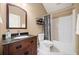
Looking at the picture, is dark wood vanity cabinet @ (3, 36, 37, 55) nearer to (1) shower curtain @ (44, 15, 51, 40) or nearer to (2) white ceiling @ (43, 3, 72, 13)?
(1) shower curtain @ (44, 15, 51, 40)

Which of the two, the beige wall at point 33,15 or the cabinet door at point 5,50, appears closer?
the cabinet door at point 5,50

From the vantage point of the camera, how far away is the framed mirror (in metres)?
1.46

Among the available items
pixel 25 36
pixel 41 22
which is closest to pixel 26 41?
pixel 25 36

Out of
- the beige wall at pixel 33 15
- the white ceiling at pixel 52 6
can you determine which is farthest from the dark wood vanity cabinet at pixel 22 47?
the white ceiling at pixel 52 6

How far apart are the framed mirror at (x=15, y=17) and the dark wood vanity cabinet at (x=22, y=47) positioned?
20cm

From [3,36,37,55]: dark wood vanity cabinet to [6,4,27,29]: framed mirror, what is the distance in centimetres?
20

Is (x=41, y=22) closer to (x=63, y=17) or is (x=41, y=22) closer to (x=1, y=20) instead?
(x=63, y=17)

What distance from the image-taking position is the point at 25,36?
60.5 inches

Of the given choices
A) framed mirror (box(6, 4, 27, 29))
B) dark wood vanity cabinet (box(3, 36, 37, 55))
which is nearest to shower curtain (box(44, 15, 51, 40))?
dark wood vanity cabinet (box(3, 36, 37, 55))

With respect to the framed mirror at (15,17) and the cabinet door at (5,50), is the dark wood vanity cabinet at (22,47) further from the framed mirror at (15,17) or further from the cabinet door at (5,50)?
the framed mirror at (15,17)

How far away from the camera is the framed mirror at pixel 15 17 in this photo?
1463mm

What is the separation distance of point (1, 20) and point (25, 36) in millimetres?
368

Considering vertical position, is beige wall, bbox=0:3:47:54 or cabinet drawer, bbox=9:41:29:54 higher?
beige wall, bbox=0:3:47:54

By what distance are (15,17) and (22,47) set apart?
1.32 ft
